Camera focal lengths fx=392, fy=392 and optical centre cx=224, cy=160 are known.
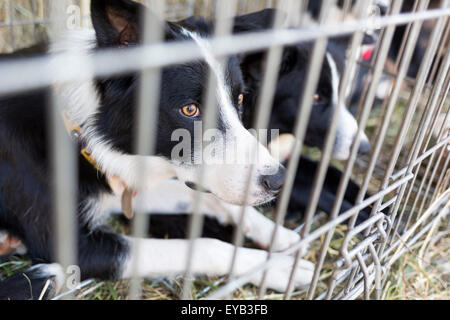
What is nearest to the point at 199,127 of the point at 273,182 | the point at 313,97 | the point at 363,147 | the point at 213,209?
the point at 273,182

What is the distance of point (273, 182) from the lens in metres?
0.96

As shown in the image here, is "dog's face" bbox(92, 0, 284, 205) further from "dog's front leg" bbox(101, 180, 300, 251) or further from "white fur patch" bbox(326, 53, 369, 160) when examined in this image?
"white fur patch" bbox(326, 53, 369, 160)

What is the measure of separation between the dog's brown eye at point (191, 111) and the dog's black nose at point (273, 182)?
22 centimetres

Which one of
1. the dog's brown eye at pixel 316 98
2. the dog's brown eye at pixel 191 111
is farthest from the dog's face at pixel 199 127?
the dog's brown eye at pixel 316 98

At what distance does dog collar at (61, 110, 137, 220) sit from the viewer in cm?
103

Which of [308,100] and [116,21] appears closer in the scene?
[308,100]

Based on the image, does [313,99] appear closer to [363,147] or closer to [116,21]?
[363,147]

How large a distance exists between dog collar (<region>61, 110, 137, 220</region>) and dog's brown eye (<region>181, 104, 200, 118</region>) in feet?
0.99

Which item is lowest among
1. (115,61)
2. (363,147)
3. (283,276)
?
(283,276)

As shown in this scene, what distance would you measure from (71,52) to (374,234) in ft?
2.99

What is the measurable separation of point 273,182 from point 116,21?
51cm

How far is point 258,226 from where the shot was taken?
4.69 ft

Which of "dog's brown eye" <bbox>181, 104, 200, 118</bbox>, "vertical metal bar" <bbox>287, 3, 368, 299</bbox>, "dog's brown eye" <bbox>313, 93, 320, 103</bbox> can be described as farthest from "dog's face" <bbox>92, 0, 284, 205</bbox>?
"dog's brown eye" <bbox>313, 93, 320, 103</bbox>

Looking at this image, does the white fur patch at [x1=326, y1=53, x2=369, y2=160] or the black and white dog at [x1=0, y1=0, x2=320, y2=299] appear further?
the white fur patch at [x1=326, y1=53, x2=369, y2=160]
